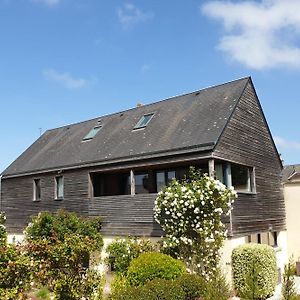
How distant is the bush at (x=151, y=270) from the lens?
1192cm

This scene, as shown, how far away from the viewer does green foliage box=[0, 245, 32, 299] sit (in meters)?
8.14

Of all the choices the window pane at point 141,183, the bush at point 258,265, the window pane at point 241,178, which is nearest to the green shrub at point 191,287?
the bush at point 258,265

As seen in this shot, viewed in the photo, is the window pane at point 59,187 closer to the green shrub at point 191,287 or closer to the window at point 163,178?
the window at point 163,178

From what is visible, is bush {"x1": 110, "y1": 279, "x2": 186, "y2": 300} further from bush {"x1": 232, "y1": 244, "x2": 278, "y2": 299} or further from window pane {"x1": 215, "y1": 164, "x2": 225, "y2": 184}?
window pane {"x1": 215, "y1": 164, "x2": 225, "y2": 184}

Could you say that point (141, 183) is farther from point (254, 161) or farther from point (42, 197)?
point (42, 197)

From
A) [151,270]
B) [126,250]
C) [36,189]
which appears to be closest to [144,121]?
[126,250]

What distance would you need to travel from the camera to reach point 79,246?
10.6 metres

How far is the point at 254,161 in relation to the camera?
18000 mm

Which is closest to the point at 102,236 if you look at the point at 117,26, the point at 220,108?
the point at 220,108

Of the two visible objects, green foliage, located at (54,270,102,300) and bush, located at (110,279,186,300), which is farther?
green foliage, located at (54,270,102,300)

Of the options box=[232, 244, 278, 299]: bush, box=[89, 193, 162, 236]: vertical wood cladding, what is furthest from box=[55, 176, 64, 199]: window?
box=[232, 244, 278, 299]: bush

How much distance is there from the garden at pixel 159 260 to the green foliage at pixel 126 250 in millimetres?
33

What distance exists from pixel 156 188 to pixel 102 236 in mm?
3302

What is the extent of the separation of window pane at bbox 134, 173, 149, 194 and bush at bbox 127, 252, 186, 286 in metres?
6.85
